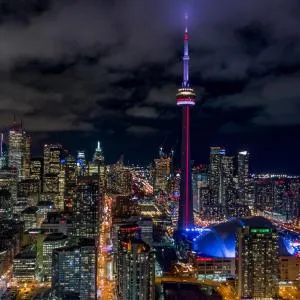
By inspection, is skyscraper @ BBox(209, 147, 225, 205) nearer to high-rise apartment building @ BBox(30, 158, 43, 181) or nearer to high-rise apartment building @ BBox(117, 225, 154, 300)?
high-rise apartment building @ BBox(30, 158, 43, 181)

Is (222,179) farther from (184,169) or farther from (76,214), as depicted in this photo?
(76,214)

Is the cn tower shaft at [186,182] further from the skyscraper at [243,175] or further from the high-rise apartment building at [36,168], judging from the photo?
the high-rise apartment building at [36,168]

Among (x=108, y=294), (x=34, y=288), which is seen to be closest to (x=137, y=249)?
(x=108, y=294)

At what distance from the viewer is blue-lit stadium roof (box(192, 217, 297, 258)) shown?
69.6 feet

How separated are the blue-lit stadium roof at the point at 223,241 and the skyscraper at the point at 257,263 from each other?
102 inches

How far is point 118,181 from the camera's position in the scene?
143 feet

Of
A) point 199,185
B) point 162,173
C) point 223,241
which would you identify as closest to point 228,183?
point 199,185

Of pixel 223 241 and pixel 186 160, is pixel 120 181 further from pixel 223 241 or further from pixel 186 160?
pixel 223 241

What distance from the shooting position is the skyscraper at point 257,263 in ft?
56.2

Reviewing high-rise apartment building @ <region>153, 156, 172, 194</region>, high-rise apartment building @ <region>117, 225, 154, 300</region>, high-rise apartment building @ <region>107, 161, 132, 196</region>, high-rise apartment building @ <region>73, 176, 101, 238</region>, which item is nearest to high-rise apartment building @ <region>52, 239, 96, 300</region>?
high-rise apartment building @ <region>117, 225, 154, 300</region>

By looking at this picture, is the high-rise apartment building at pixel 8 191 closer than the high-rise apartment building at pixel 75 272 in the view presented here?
No

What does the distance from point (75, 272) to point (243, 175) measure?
27182mm

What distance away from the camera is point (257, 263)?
57.2 feet

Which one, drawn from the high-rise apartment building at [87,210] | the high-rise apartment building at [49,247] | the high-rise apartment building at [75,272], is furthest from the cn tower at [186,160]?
the high-rise apartment building at [75,272]
